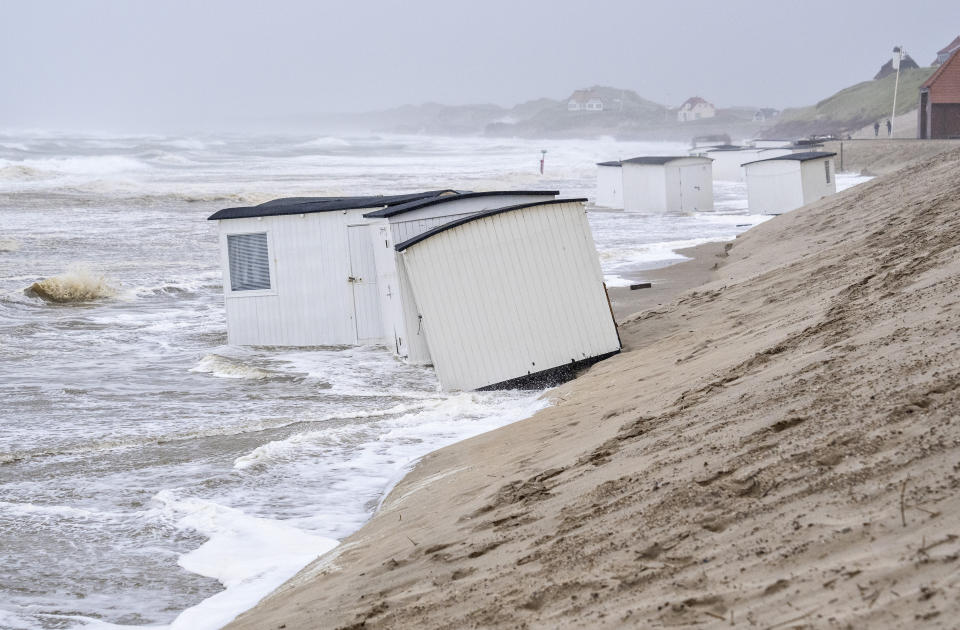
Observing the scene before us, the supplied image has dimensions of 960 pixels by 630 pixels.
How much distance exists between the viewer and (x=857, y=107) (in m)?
114

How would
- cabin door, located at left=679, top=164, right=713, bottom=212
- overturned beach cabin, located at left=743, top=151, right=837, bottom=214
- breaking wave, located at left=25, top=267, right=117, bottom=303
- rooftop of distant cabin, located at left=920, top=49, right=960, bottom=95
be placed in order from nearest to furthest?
breaking wave, located at left=25, top=267, right=117, bottom=303
overturned beach cabin, located at left=743, top=151, right=837, bottom=214
cabin door, located at left=679, top=164, right=713, bottom=212
rooftop of distant cabin, located at left=920, top=49, right=960, bottom=95

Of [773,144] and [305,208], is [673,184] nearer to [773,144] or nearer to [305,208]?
[305,208]

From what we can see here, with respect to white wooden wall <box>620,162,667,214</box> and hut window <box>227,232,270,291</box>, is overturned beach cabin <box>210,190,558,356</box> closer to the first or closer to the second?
hut window <box>227,232,270,291</box>

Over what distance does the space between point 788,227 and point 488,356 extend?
11590 millimetres

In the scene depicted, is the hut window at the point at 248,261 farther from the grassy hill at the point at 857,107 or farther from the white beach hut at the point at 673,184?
the grassy hill at the point at 857,107

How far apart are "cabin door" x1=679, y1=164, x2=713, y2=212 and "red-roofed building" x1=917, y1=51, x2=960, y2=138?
30.6 meters

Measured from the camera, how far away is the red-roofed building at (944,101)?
2413 inches

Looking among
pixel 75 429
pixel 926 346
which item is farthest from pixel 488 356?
pixel 926 346

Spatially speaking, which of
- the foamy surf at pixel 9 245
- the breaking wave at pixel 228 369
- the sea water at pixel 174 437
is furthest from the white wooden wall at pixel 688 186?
the breaking wave at pixel 228 369

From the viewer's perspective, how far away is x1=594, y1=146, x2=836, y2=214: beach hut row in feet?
105

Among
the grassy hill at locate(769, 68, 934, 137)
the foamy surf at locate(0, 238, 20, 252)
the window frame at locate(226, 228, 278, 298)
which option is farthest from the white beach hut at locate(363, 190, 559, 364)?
the grassy hill at locate(769, 68, 934, 137)

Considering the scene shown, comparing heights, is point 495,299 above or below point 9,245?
below

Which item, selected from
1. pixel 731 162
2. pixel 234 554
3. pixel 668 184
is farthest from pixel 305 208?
pixel 731 162

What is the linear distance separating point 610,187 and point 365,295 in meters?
27.4
